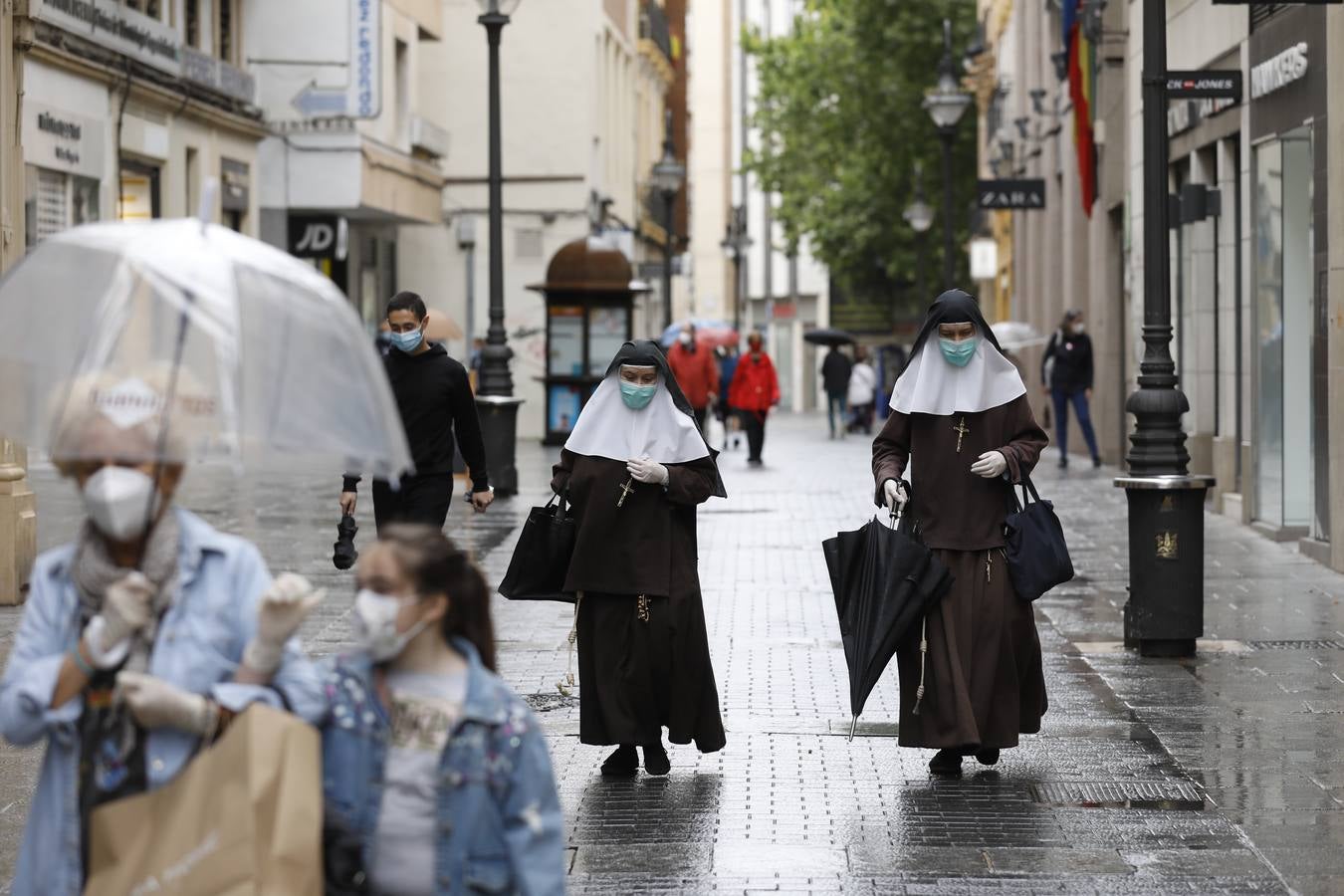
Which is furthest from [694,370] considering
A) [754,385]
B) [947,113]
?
[947,113]

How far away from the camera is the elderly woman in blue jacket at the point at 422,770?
4113 millimetres

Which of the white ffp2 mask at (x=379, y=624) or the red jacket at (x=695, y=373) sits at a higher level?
the red jacket at (x=695, y=373)

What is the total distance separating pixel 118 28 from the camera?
79.2 ft

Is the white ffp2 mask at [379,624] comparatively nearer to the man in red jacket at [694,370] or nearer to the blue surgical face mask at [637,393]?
the blue surgical face mask at [637,393]

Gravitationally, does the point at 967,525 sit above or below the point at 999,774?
above

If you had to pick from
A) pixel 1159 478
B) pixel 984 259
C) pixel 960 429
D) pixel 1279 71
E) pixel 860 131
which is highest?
pixel 860 131

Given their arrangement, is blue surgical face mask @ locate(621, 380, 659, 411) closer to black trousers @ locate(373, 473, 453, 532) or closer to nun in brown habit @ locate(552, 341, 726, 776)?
nun in brown habit @ locate(552, 341, 726, 776)

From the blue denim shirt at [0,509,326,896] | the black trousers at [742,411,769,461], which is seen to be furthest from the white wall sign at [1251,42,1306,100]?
the blue denim shirt at [0,509,326,896]

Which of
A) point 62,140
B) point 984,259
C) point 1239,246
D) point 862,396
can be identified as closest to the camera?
point 1239,246

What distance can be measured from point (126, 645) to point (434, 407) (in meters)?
6.34

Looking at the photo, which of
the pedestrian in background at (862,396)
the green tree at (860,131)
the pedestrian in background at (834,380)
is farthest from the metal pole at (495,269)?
the green tree at (860,131)

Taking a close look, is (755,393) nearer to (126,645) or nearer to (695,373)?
(695,373)

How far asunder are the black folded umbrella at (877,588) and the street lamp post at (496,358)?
14069 millimetres

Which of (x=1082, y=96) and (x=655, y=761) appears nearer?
(x=655, y=761)
